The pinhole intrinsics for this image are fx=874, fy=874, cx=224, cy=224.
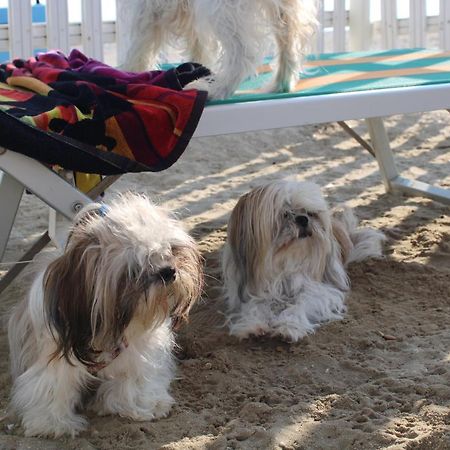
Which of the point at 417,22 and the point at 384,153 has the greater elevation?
the point at 417,22

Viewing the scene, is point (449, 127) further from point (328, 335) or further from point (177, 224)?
point (177, 224)

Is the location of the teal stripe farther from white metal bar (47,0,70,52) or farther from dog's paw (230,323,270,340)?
white metal bar (47,0,70,52)

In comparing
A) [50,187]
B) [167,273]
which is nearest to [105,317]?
[167,273]

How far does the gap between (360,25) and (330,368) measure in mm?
5138

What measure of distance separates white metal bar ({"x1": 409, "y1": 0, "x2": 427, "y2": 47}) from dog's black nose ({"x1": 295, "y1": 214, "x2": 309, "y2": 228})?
453 cm

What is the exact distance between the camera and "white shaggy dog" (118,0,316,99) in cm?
330

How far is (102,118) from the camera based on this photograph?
299 centimetres

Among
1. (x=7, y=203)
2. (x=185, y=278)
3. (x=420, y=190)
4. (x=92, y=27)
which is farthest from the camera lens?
(x=92, y=27)

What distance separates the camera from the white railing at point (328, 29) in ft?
21.9

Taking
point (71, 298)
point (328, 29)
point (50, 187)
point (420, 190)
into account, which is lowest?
point (420, 190)

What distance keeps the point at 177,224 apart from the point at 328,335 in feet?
3.31

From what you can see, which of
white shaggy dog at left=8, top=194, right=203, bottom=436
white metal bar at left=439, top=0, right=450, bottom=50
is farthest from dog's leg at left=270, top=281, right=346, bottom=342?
white metal bar at left=439, top=0, right=450, bottom=50

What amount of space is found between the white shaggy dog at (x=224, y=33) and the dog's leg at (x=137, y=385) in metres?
1.09

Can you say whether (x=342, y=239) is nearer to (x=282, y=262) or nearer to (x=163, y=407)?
(x=282, y=262)
